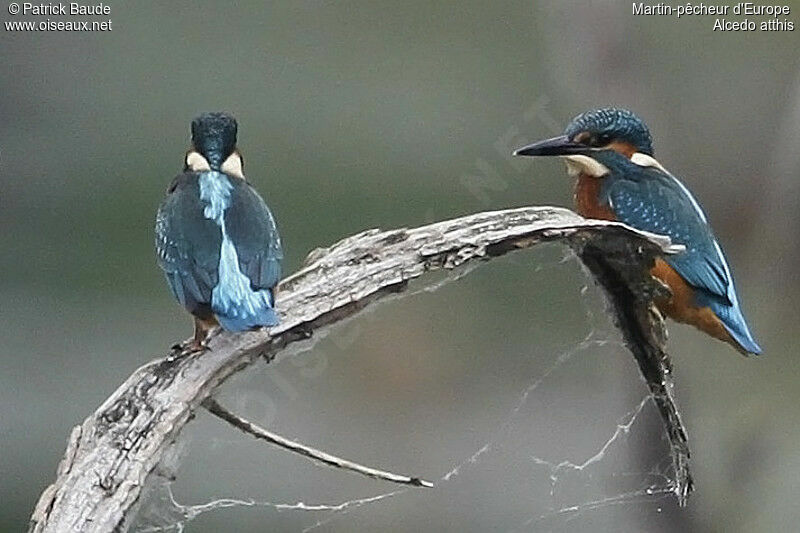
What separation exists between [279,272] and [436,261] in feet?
0.40

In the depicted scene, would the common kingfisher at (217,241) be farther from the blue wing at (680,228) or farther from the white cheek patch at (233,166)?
the blue wing at (680,228)

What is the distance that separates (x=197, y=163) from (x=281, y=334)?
0.18 m

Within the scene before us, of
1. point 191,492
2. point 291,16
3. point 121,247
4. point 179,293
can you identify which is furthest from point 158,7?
point 191,492

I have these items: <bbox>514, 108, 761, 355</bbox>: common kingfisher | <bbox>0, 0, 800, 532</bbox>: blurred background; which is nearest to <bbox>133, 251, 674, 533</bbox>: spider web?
<bbox>0, 0, 800, 532</bbox>: blurred background

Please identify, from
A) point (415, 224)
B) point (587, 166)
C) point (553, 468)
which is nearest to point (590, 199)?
point (587, 166)

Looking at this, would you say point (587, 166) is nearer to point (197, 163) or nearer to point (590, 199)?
point (590, 199)

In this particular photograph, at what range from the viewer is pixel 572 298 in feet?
3.35

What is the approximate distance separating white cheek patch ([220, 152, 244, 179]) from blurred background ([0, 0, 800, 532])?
0.13 m

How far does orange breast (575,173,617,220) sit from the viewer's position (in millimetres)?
890

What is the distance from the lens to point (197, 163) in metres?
0.83

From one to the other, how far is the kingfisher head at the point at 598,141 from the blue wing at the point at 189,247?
1.00 ft

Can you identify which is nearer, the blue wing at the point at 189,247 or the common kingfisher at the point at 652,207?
the blue wing at the point at 189,247

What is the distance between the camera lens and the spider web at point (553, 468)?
3.35 ft

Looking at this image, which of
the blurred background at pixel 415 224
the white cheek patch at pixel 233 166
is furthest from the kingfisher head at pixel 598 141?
the white cheek patch at pixel 233 166
